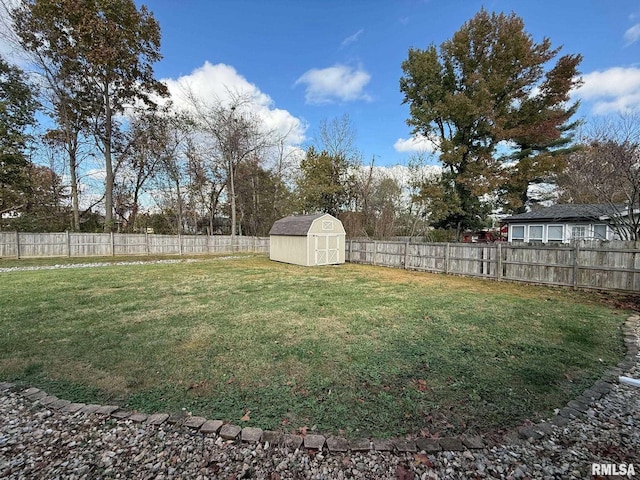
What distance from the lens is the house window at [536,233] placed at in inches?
607

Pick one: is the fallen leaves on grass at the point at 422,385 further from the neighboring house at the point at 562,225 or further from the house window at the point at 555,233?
the house window at the point at 555,233

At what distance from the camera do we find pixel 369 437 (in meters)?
2.08

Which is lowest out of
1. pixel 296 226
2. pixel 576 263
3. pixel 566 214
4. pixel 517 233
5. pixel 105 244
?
pixel 105 244

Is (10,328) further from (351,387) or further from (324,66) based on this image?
(324,66)

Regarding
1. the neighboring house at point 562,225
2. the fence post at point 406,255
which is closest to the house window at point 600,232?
the neighboring house at point 562,225

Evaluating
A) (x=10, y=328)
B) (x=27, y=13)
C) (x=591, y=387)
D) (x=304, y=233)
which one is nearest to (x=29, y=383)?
(x=10, y=328)

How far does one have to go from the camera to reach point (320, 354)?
349 cm

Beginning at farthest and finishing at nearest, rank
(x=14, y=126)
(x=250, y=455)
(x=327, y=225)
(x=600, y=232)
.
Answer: (x=14, y=126), (x=600, y=232), (x=327, y=225), (x=250, y=455)

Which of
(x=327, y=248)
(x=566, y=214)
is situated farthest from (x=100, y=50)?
(x=566, y=214)

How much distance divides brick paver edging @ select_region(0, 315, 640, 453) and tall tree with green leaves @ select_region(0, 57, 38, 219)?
17569 mm

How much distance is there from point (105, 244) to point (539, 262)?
2000cm

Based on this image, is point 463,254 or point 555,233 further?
point 555,233

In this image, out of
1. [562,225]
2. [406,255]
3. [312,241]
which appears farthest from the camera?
[562,225]

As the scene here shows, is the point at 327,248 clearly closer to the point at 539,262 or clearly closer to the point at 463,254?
the point at 463,254
